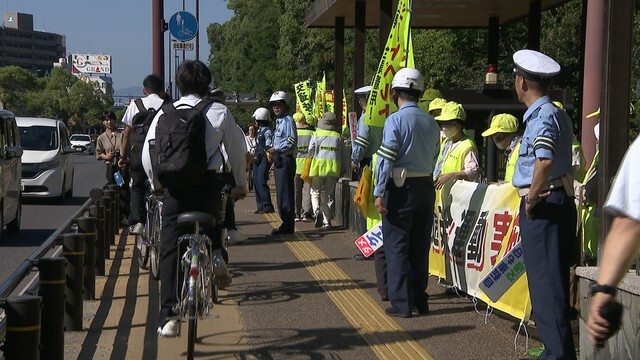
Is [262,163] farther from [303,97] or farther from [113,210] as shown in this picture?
[303,97]

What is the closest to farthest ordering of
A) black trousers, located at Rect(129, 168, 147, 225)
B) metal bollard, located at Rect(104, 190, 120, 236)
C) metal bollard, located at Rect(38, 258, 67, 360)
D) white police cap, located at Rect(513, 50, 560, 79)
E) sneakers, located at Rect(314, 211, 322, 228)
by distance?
white police cap, located at Rect(513, 50, 560, 79) → metal bollard, located at Rect(38, 258, 67, 360) → black trousers, located at Rect(129, 168, 147, 225) → metal bollard, located at Rect(104, 190, 120, 236) → sneakers, located at Rect(314, 211, 322, 228)

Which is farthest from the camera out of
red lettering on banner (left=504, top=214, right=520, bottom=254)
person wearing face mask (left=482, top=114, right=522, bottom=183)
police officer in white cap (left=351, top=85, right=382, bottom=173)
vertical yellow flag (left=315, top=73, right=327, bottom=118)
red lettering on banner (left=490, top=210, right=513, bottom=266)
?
vertical yellow flag (left=315, top=73, right=327, bottom=118)

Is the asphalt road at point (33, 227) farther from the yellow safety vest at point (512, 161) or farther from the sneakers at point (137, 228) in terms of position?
the yellow safety vest at point (512, 161)

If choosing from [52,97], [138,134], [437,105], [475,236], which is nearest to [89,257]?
[138,134]

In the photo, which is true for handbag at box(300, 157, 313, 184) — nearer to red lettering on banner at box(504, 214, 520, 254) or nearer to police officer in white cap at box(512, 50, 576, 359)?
red lettering on banner at box(504, 214, 520, 254)

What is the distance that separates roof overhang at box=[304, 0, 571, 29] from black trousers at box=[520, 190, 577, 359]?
32.7 ft

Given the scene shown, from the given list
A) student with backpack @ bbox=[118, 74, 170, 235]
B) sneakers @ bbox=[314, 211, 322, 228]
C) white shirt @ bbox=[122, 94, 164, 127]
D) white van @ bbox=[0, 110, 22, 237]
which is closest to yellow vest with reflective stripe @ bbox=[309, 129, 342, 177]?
sneakers @ bbox=[314, 211, 322, 228]

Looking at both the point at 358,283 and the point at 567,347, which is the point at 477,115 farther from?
the point at 567,347

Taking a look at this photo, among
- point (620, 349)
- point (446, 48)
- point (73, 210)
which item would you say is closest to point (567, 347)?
point (620, 349)

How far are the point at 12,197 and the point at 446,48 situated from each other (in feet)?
65.0

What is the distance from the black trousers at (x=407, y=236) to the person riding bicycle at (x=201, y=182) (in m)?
1.55

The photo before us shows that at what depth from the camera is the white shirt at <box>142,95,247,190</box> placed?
6.49 m

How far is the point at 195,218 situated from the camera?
6.14 metres

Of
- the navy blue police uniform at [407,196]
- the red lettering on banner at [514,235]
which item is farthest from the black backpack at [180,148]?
the red lettering on banner at [514,235]
